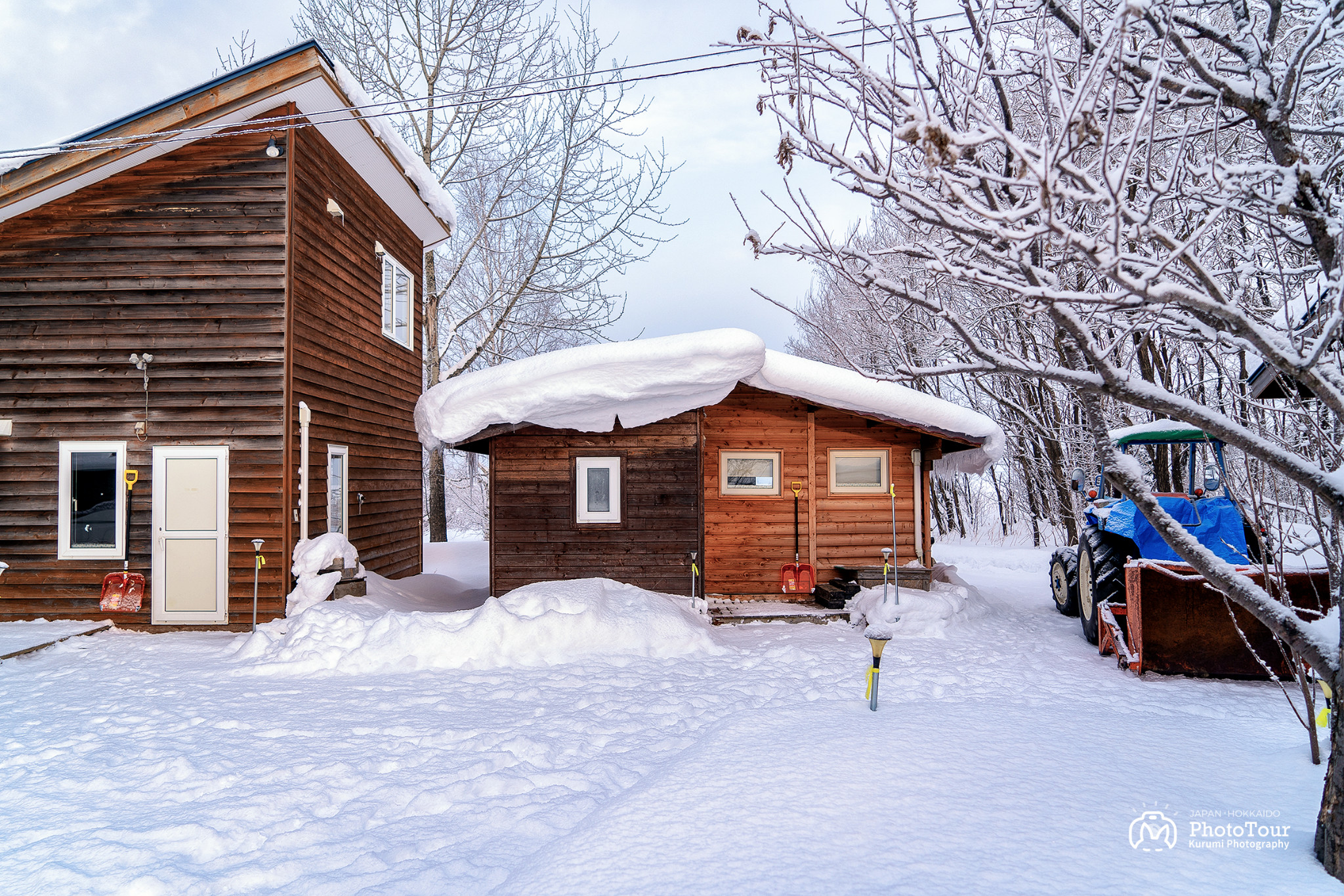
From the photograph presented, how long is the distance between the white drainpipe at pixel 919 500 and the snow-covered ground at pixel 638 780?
3796mm

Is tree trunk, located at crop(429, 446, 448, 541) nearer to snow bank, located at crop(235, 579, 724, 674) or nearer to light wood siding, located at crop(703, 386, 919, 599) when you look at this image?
light wood siding, located at crop(703, 386, 919, 599)

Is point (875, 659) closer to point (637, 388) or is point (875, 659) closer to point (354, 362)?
point (637, 388)

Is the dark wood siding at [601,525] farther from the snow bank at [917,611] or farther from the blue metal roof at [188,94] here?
the blue metal roof at [188,94]

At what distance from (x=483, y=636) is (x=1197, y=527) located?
24.2 feet

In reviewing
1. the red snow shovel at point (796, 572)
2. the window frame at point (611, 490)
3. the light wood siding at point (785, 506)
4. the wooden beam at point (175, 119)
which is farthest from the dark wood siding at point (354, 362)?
the red snow shovel at point (796, 572)

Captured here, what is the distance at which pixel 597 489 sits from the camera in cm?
1002

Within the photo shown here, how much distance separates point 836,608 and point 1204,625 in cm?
450

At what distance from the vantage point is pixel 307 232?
9172 millimetres

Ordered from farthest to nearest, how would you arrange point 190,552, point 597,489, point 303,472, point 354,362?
point 354,362
point 597,489
point 303,472
point 190,552

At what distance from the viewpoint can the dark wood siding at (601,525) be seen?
32.5ft

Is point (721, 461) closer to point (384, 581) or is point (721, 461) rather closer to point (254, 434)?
point (384, 581)

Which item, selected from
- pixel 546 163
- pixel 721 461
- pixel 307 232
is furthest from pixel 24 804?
pixel 546 163

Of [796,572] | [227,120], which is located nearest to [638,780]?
[796,572]

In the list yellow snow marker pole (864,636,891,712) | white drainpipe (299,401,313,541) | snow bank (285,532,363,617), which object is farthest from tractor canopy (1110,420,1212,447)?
A: white drainpipe (299,401,313,541)
